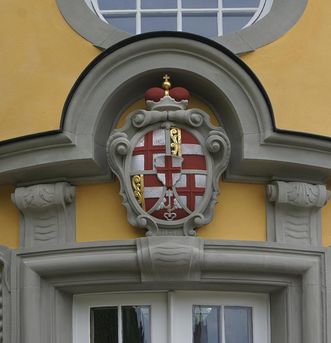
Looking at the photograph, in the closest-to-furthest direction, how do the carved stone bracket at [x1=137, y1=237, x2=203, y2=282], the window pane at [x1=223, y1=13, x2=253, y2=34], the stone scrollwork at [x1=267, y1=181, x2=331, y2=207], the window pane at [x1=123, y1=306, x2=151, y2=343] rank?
the carved stone bracket at [x1=137, y1=237, x2=203, y2=282]
the stone scrollwork at [x1=267, y1=181, x2=331, y2=207]
the window pane at [x1=123, y1=306, x2=151, y2=343]
the window pane at [x1=223, y1=13, x2=253, y2=34]

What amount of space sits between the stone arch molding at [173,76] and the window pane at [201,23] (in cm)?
91

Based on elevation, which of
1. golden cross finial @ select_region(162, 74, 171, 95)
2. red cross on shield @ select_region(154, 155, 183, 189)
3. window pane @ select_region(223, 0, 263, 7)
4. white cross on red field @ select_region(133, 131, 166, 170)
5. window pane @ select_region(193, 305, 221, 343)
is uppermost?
window pane @ select_region(223, 0, 263, 7)

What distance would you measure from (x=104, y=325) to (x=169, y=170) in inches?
50.3

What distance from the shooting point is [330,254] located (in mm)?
12000

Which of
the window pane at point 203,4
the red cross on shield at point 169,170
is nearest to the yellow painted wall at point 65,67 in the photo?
the window pane at point 203,4

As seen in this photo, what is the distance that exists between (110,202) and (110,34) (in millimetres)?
1295

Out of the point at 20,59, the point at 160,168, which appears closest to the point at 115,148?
the point at 160,168

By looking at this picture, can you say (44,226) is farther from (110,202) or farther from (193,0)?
(193,0)

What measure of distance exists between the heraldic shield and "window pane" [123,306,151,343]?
2.23 ft

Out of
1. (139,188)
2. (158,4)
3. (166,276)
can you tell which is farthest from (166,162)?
(158,4)

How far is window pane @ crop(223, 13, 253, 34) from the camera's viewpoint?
41.9 ft

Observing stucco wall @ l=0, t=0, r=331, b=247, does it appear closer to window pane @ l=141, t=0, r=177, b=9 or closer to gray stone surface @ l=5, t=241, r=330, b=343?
gray stone surface @ l=5, t=241, r=330, b=343

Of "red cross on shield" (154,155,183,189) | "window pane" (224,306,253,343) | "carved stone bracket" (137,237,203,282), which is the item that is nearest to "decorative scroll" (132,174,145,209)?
"red cross on shield" (154,155,183,189)

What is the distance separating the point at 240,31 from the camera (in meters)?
12.4
